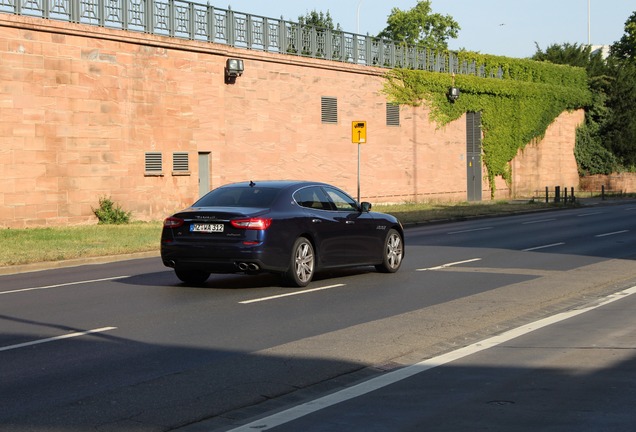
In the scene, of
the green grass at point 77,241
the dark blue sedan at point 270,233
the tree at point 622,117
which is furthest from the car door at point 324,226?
the tree at point 622,117

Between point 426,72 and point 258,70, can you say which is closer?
point 258,70

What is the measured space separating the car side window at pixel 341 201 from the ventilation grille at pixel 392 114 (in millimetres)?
28360

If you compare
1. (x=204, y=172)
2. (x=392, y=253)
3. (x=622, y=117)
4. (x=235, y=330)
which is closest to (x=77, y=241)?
(x=392, y=253)

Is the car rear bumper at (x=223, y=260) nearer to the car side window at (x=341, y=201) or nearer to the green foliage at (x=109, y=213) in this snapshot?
the car side window at (x=341, y=201)

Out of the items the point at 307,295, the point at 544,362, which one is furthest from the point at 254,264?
the point at 544,362

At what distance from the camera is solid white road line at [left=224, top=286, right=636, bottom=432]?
6.95 metres

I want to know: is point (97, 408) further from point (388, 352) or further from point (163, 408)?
point (388, 352)

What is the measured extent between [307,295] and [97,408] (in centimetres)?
721

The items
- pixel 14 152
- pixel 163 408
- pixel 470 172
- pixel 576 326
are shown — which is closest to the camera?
pixel 163 408

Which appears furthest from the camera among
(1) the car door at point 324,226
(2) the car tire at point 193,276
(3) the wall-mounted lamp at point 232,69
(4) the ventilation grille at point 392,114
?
(4) the ventilation grille at point 392,114

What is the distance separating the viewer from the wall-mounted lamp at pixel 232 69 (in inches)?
1384

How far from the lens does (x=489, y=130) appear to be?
173ft

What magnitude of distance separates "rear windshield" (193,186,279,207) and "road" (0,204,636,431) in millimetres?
1235

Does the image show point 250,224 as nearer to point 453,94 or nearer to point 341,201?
point 341,201
